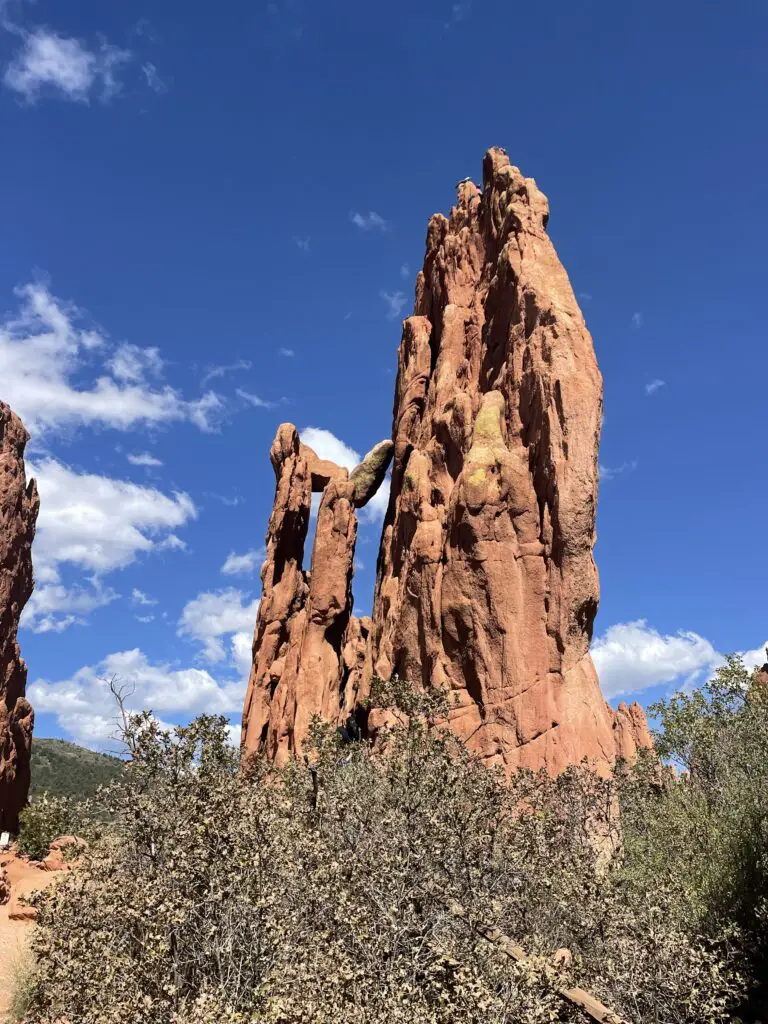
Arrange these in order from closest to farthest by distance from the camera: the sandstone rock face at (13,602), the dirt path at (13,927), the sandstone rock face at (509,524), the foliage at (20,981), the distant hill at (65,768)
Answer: the foliage at (20,981) → the dirt path at (13,927) → the sandstone rock face at (509,524) → the sandstone rock face at (13,602) → the distant hill at (65,768)

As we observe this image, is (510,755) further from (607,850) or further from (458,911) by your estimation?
(458,911)

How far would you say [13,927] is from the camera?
76.9 feet

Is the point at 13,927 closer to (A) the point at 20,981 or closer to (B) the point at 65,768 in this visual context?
(A) the point at 20,981

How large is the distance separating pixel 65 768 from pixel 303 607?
5933 centimetres

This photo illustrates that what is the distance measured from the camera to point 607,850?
27359mm

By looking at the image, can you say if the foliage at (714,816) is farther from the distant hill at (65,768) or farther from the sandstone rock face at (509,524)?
the distant hill at (65,768)

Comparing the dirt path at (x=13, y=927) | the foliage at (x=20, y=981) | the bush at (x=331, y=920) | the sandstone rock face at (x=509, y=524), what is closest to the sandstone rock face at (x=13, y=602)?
the dirt path at (x=13, y=927)

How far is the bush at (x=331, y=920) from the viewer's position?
7.32 meters

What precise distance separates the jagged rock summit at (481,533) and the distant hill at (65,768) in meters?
38.2

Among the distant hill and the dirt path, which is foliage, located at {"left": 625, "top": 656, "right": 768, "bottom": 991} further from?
the distant hill

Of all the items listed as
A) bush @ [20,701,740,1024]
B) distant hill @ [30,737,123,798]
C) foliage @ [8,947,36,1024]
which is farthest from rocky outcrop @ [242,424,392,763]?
bush @ [20,701,740,1024]

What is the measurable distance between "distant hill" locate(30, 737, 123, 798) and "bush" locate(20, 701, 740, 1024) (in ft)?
239

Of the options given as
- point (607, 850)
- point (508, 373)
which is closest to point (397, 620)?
point (508, 373)

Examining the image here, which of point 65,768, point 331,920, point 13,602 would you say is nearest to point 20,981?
point 331,920
